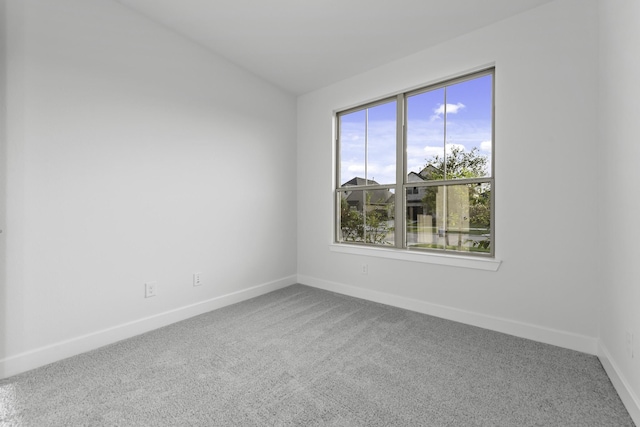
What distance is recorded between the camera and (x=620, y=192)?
175 cm

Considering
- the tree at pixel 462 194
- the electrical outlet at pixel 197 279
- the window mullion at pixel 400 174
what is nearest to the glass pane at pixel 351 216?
the window mullion at pixel 400 174

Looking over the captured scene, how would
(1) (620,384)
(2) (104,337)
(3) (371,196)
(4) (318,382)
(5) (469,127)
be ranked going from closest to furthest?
1. (1) (620,384)
2. (4) (318,382)
3. (2) (104,337)
4. (5) (469,127)
5. (3) (371,196)

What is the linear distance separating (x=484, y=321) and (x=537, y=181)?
129cm

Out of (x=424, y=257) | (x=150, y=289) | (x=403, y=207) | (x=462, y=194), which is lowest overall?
(x=150, y=289)

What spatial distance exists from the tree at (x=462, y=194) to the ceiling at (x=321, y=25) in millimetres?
1142

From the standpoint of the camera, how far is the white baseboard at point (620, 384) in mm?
1486

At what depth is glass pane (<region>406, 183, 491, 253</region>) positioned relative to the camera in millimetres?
2793

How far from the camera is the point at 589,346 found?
220 centimetres

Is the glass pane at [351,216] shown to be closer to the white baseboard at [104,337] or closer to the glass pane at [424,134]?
→ the glass pane at [424,134]

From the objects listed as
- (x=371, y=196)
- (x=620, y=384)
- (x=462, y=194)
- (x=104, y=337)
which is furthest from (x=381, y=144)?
(x=104, y=337)

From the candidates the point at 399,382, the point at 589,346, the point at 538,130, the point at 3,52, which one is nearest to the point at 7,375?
the point at 3,52

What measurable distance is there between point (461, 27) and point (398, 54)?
2.11 ft

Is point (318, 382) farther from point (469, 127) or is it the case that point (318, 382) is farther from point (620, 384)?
point (469, 127)

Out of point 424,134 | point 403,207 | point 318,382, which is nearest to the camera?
point 318,382
